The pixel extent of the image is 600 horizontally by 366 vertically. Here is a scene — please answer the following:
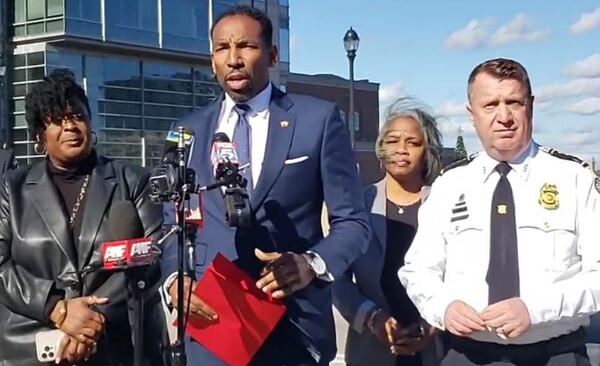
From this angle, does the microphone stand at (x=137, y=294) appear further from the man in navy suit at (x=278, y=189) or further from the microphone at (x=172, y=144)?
the microphone at (x=172, y=144)

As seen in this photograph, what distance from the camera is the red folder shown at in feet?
10.9

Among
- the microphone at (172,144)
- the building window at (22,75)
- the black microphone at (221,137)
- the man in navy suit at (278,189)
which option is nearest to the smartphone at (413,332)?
the man in navy suit at (278,189)

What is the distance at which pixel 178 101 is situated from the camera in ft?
119

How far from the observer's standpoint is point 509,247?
3234 mm

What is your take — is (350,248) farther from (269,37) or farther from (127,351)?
(127,351)

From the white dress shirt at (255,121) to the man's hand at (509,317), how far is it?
999 mm

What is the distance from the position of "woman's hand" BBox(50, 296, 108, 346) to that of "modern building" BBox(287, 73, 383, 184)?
42249 millimetres

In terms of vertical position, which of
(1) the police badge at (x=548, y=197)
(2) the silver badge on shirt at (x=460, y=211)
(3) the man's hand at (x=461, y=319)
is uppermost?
(1) the police badge at (x=548, y=197)

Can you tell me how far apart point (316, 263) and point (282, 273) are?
0.14 m

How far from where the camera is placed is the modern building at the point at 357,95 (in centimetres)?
5225

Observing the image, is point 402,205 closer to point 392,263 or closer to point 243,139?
point 392,263

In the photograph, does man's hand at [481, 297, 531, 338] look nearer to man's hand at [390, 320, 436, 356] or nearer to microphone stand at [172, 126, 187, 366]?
microphone stand at [172, 126, 187, 366]

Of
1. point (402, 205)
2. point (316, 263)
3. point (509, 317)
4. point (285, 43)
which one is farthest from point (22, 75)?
point (509, 317)

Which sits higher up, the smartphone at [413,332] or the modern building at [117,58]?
the modern building at [117,58]
